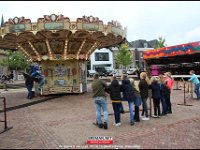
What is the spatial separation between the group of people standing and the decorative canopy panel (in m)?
6.49

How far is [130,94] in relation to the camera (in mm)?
8680

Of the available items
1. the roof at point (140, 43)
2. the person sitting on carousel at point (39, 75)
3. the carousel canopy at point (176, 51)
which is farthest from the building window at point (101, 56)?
the person sitting on carousel at point (39, 75)

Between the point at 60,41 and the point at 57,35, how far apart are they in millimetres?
930

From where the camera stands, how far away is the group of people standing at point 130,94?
835 cm

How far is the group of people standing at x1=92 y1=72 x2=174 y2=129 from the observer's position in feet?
27.4

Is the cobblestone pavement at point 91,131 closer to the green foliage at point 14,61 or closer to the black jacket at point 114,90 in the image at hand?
the black jacket at point 114,90

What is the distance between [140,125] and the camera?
28.3ft

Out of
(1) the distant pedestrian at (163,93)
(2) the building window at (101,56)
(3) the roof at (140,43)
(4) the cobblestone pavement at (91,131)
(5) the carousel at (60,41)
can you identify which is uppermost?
(3) the roof at (140,43)

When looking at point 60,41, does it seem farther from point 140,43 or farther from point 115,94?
point 140,43

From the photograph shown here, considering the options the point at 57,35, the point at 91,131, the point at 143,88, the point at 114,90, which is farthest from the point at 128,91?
the point at 57,35

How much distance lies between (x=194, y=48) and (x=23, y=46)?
1678 centimetres

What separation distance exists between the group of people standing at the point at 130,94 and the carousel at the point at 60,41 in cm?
660

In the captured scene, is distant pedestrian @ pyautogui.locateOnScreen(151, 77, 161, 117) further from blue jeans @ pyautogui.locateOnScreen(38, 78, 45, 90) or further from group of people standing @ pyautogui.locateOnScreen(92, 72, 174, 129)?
blue jeans @ pyautogui.locateOnScreen(38, 78, 45, 90)

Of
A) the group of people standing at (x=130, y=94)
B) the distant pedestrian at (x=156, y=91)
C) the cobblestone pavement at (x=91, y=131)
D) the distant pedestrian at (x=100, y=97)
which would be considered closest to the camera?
the cobblestone pavement at (x=91, y=131)
